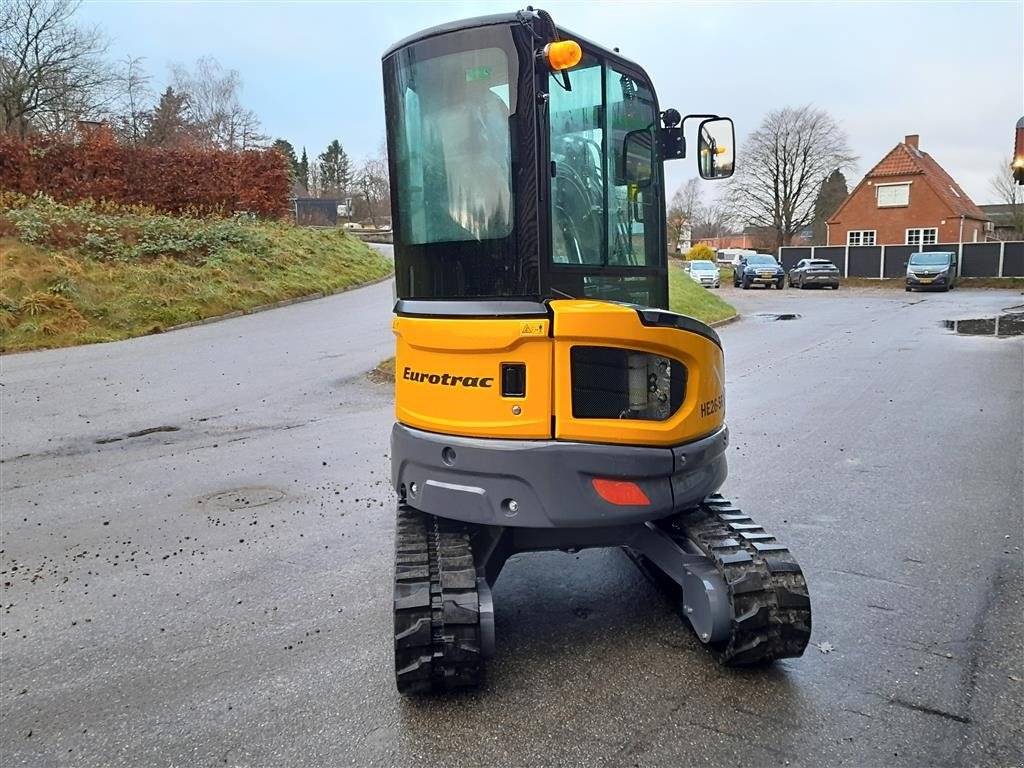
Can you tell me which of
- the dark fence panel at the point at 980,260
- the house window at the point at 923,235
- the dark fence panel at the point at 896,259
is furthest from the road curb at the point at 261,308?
the house window at the point at 923,235

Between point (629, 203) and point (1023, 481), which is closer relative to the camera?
point (629, 203)

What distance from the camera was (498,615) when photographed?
4062 mm

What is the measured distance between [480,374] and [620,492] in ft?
2.62

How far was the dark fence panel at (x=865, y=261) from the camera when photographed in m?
42.6

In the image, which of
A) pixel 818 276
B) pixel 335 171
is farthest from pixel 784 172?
pixel 335 171

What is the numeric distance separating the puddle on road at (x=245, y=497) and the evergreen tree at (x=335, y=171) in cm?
6814

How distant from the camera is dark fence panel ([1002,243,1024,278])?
37.5m

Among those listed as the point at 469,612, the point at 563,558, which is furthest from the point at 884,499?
the point at 469,612

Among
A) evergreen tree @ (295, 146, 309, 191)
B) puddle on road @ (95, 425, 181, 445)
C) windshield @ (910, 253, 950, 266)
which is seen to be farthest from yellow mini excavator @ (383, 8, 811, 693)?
evergreen tree @ (295, 146, 309, 191)

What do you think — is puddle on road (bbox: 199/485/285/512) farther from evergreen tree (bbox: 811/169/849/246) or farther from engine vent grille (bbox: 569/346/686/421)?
evergreen tree (bbox: 811/169/849/246)

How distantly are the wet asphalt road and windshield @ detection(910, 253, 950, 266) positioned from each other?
28796mm

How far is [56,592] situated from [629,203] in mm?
3960

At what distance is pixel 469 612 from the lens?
3.15 m

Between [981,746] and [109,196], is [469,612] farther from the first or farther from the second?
[109,196]
